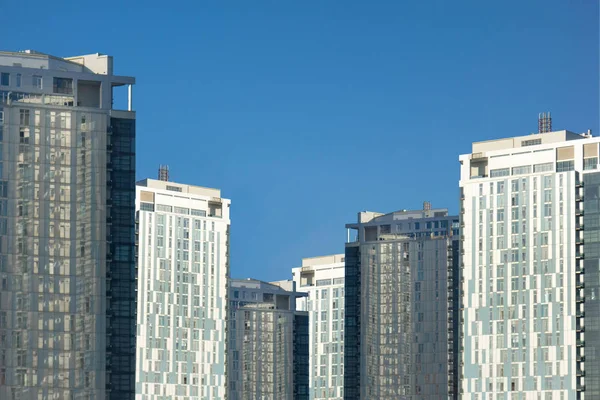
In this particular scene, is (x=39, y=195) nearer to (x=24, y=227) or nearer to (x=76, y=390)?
(x=24, y=227)

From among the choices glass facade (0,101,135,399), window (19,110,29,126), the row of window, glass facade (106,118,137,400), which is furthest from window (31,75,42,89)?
glass facade (106,118,137,400)

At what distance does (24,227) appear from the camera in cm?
16288

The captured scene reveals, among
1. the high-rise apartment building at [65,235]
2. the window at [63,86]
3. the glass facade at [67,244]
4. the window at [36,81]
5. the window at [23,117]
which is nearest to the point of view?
the high-rise apartment building at [65,235]

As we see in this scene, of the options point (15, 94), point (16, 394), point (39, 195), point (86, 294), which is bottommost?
point (16, 394)

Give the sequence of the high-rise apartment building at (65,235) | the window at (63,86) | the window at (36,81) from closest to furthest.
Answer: the high-rise apartment building at (65,235)
the window at (36,81)
the window at (63,86)

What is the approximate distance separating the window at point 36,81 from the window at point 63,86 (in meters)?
1.44

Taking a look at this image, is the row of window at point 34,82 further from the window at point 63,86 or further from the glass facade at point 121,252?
the glass facade at point 121,252

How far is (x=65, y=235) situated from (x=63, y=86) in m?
15.2

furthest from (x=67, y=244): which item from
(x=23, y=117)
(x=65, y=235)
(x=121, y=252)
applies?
(x=23, y=117)

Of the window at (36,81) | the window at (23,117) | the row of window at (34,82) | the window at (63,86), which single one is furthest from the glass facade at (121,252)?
the window at (23,117)

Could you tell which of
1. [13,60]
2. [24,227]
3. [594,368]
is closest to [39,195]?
[24,227]

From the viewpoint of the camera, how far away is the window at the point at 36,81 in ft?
540

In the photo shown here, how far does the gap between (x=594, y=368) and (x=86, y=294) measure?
225 feet

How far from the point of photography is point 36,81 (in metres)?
165
